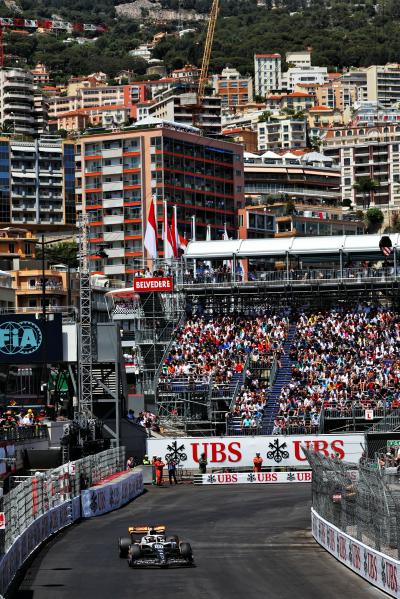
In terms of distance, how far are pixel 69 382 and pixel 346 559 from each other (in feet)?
146

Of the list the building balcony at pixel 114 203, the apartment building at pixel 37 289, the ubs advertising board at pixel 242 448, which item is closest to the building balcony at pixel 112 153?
the building balcony at pixel 114 203

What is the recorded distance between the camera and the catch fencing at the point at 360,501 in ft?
92.8

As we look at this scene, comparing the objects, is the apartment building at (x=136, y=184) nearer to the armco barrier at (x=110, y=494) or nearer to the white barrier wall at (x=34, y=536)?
the armco barrier at (x=110, y=494)

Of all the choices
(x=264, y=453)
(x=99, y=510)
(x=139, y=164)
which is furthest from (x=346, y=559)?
(x=139, y=164)

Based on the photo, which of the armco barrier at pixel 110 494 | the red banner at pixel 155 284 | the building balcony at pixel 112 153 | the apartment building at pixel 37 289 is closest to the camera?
the armco barrier at pixel 110 494

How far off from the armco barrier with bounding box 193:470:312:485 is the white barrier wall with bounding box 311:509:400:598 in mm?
22909

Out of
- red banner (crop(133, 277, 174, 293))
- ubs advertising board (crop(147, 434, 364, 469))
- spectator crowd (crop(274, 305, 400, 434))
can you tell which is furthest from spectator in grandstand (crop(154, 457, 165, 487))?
red banner (crop(133, 277, 174, 293))

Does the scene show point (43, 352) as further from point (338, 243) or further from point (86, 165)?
point (86, 165)

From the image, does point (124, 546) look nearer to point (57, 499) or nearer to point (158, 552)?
point (158, 552)

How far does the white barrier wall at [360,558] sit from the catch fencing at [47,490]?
309 inches

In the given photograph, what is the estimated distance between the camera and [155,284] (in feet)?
273

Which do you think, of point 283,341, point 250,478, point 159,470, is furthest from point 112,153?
point 159,470

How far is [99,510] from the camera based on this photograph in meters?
49.2

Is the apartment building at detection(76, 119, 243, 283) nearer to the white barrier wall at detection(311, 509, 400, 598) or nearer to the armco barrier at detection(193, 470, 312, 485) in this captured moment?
Result: the armco barrier at detection(193, 470, 312, 485)
